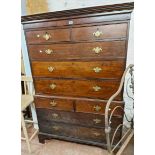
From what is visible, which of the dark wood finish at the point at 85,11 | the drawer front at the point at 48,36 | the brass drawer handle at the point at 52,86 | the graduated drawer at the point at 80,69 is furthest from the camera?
the brass drawer handle at the point at 52,86

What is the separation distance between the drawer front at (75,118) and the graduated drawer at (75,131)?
0.21 ft

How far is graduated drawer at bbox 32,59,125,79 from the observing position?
6.01 feet

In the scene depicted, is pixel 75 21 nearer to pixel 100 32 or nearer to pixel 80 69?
pixel 100 32

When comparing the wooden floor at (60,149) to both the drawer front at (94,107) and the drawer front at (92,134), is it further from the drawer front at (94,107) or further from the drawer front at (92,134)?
the drawer front at (94,107)

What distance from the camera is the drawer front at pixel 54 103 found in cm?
219

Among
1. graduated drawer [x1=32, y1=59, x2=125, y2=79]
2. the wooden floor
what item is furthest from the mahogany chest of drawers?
the wooden floor

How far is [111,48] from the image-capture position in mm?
1787

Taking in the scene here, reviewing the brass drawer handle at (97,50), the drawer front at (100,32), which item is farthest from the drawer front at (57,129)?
the drawer front at (100,32)

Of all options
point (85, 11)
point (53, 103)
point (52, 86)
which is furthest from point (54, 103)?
point (85, 11)

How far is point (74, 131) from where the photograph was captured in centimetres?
226

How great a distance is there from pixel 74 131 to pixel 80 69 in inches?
31.6

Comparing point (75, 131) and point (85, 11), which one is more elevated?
point (85, 11)
